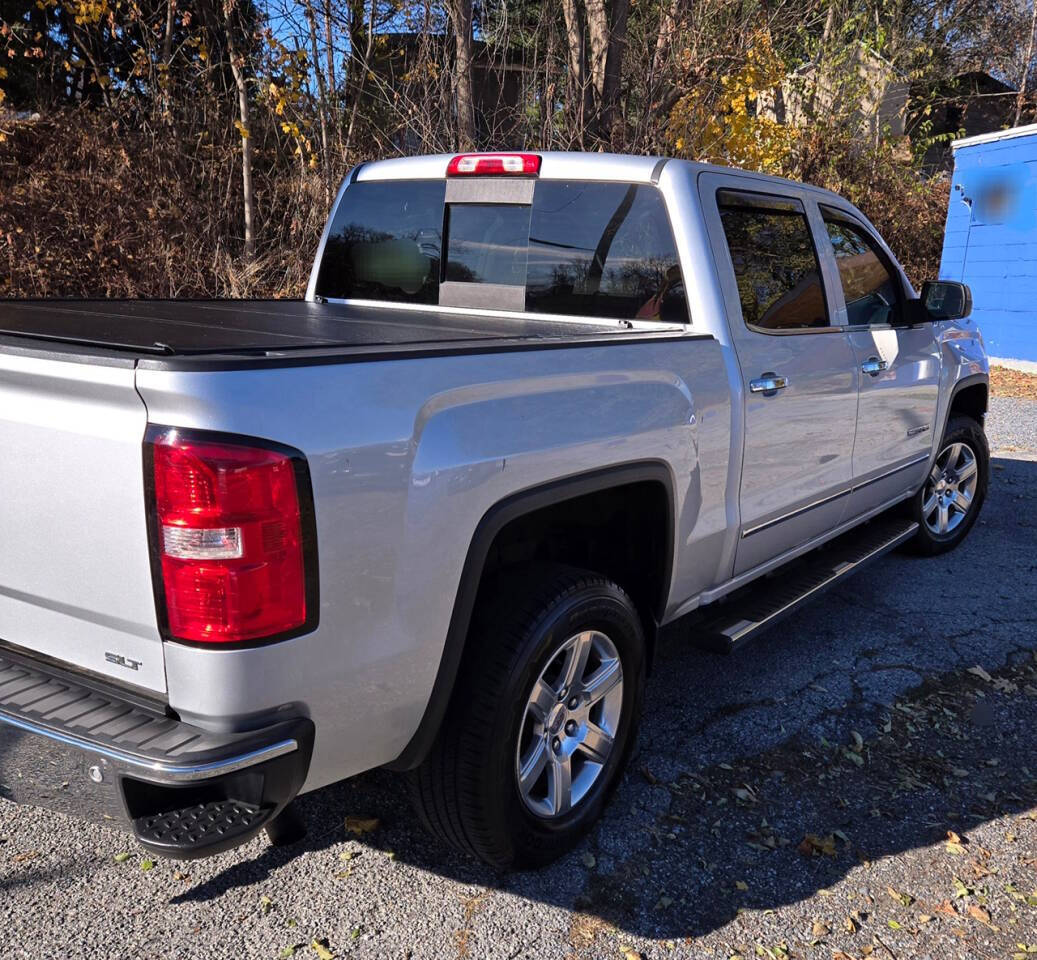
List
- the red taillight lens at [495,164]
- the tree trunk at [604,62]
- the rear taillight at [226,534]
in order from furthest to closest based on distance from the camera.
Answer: the tree trunk at [604,62] < the red taillight lens at [495,164] < the rear taillight at [226,534]

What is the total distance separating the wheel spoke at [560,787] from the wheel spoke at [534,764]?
0.16 feet

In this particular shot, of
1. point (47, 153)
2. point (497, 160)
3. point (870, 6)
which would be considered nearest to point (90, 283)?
point (47, 153)

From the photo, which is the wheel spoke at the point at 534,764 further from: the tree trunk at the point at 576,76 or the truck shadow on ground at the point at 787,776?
the tree trunk at the point at 576,76

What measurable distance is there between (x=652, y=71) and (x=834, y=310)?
779 cm

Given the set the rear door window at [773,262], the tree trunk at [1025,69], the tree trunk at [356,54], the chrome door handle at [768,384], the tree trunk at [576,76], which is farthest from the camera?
the tree trunk at [1025,69]

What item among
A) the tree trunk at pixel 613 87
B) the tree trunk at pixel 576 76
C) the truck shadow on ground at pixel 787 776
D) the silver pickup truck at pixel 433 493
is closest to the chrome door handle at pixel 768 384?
the silver pickup truck at pixel 433 493

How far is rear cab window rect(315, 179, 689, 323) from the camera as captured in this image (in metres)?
3.44

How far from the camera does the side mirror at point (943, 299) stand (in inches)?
187

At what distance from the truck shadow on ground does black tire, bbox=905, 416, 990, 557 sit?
64 cm

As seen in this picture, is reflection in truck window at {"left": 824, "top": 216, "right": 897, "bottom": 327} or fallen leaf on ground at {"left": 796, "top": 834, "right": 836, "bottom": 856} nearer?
fallen leaf on ground at {"left": 796, "top": 834, "right": 836, "bottom": 856}

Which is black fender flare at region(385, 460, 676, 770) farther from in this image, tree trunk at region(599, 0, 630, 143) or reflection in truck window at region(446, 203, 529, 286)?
tree trunk at region(599, 0, 630, 143)

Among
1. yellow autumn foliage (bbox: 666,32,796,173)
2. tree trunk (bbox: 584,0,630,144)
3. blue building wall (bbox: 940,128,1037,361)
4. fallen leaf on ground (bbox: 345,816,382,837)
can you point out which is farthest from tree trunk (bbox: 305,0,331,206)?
blue building wall (bbox: 940,128,1037,361)

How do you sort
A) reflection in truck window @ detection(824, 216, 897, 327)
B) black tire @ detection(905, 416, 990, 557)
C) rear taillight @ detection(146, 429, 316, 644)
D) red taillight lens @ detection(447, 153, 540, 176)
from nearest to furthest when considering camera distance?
rear taillight @ detection(146, 429, 316, 644), red taillight lens @ detection(447, 153, 540, 176), reflection in truck window @ detection(824, 216, 897, 327), black tire @ detection(905, 416, 990, 557)

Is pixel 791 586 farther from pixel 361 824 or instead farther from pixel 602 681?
pixel 361 824
